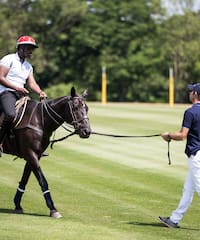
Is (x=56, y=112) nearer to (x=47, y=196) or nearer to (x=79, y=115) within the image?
(x=79, y=115)

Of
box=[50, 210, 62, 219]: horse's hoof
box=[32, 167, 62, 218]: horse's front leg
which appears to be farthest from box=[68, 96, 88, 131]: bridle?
box=[50, 210, 62, 219]: horse's hoof

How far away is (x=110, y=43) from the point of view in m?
74.3

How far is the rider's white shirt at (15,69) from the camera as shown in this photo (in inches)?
431

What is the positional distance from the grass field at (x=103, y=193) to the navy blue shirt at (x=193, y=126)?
1205 millimetres

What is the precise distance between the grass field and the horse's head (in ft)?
4.40

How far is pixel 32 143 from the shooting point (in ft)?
35.6

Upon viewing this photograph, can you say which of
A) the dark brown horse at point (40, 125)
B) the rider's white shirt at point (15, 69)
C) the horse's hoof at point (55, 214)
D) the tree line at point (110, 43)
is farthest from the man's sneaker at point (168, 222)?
the tree line at point (110, 43)

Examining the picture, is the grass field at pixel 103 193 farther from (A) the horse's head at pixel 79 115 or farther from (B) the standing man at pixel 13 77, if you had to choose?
(B) the standing man at pixel 13 77

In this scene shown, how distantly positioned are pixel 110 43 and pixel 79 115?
211 feet

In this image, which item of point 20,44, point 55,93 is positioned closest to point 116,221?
point 20,44

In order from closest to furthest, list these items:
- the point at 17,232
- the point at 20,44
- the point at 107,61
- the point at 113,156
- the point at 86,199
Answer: the point at 17,232
the point at 20,44
the point at 86,199
the point at 113,156
the point at 107,61

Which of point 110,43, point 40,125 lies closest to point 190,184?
point 40,125

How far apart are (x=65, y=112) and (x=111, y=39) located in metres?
63.8

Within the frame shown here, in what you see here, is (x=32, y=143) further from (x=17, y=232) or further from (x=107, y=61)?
(x=107, y=61)
